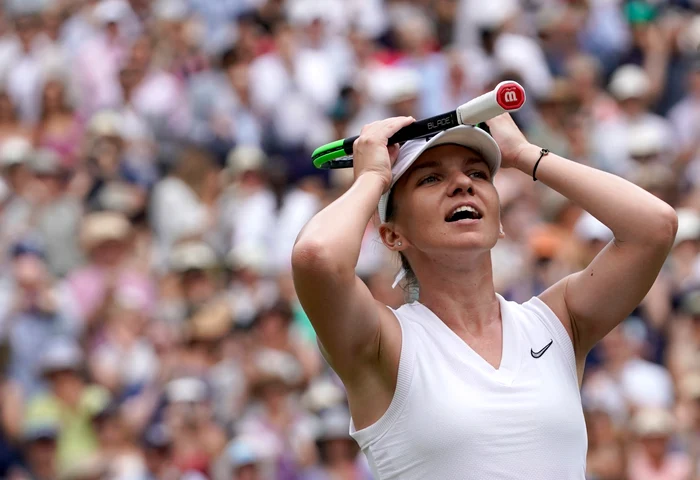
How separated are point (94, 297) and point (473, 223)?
4.97 metres

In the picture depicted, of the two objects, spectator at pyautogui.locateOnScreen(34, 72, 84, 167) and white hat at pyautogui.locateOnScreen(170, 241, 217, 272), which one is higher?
spectator at pyautogui.locateOnScreen(34, 72, 84, 167)

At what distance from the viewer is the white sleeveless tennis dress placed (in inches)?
123

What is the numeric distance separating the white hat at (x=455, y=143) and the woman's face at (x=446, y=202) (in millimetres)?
24

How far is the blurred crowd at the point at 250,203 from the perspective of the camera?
710 centimetres

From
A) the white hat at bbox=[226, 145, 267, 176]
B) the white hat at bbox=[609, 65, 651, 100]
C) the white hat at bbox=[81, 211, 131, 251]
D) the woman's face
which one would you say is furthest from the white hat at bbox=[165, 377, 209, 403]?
the white hat at bbox=[609, 65, 651, 100]

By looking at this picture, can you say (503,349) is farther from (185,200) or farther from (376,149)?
(185,200)

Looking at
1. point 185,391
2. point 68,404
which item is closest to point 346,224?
point 185,391

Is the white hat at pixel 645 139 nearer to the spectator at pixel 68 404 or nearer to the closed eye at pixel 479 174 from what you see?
the spectator at pixel 68 404

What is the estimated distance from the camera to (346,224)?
3.18 meters

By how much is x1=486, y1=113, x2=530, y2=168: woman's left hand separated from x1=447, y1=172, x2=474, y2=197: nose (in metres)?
0.22

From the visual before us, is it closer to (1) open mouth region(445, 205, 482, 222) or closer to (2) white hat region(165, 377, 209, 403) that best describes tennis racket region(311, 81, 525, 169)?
(1) open mouth region(445, 205, 482, 222)

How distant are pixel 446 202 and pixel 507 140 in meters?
0.34

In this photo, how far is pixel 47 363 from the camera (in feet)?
23.9

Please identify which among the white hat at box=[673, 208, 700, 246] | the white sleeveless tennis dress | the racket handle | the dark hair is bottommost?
the white sleeveless tennis dress
